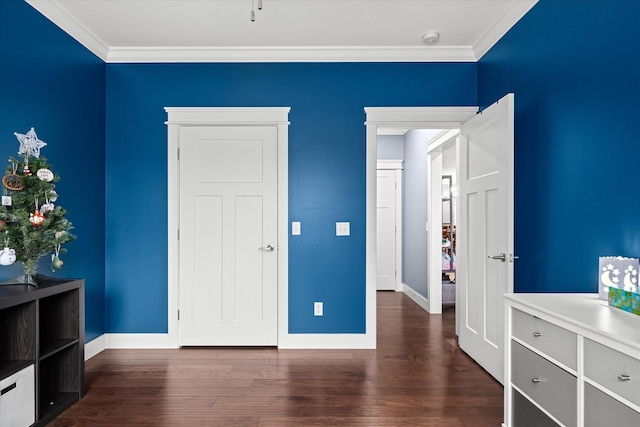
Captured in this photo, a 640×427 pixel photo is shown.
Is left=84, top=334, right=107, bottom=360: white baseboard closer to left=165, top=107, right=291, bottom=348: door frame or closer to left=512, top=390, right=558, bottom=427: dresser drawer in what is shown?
left=165, top=107, right=291, bottom=348: door frame

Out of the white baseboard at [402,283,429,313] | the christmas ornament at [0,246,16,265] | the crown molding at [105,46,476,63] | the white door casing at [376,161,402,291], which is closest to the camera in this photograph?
the christmas ornament at [0,246,16,265]

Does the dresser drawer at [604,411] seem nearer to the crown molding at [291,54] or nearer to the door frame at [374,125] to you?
the door frame at [374,125]

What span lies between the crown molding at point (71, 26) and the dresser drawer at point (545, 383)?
3.57 meters

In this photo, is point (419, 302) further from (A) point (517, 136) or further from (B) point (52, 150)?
(B) point (52, 150)

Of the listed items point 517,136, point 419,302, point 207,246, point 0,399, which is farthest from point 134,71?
point 419,302

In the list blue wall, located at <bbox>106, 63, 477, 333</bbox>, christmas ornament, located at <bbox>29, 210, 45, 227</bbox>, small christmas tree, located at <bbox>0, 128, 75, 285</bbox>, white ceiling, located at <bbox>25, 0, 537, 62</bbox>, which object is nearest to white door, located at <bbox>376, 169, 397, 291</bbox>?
blue wall, located at <bbox>106, 63, 477, 333</bbox>

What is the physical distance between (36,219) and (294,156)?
6.37 feet

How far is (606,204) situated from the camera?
189 centimetres

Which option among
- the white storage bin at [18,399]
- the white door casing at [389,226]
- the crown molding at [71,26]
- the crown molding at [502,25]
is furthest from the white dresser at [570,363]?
the white door casing at [389,226]

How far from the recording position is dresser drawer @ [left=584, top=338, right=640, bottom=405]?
1.20 m

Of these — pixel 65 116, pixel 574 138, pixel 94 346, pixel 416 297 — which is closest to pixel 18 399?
pixel 94 346

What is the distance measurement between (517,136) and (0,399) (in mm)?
3388

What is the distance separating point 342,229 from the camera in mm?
3426

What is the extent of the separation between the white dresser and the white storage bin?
248 cm
